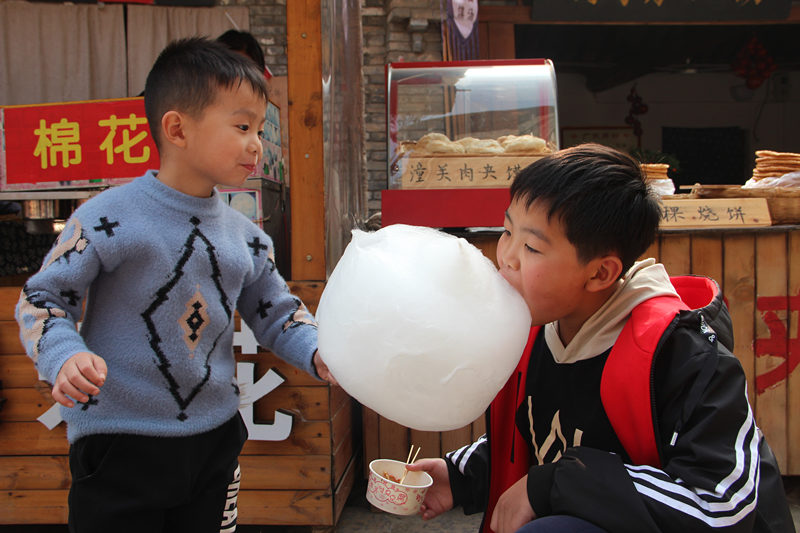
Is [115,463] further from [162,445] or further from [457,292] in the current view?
[457,292]

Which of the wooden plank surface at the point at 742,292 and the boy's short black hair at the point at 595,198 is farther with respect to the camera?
the wooden plank surface at the point at 742,292

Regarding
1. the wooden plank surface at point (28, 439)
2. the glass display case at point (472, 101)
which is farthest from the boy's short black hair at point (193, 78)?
the glass display case at point (472, 101)

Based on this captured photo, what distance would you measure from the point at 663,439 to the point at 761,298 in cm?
213

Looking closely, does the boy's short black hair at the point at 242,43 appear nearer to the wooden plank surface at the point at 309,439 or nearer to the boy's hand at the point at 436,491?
the wooden plank surface at the point at 309,439

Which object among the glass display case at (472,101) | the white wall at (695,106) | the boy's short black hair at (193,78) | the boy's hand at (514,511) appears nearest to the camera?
the boy's hand at (514,511)

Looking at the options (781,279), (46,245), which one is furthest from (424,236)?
(46,245)

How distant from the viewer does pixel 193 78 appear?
57.9 inches

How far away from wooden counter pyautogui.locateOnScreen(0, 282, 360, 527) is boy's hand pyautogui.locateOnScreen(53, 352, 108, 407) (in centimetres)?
131

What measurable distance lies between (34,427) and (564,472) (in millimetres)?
2327

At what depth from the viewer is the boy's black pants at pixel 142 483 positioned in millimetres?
1329

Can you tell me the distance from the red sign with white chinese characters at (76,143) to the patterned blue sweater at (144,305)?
5.38 ft

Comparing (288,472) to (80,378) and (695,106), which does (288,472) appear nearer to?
(80,378)

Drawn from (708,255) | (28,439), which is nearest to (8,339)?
(28,439)

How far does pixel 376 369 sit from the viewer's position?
108 centimetres
